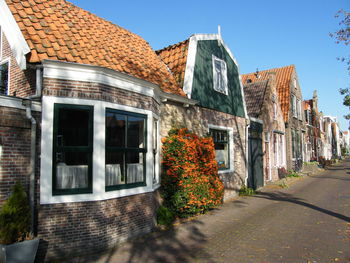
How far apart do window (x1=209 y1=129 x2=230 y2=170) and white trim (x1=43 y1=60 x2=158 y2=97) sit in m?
5.67

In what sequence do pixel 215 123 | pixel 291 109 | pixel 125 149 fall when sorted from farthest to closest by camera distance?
pixel 291 109 < pixel 215 123 < pixel 125 149

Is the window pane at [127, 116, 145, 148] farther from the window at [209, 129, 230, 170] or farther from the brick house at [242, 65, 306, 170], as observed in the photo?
the brick house at [242, 65, 306, 170]

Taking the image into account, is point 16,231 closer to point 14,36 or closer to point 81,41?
point 14,36

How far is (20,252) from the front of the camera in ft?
16.1

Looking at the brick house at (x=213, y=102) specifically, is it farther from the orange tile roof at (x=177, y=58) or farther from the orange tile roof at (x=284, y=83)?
the orange tile roof at (x=284, y=83)

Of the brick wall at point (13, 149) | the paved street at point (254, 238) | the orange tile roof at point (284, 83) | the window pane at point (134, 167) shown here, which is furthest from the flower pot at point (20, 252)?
the orange tile roof at point (284, 83)

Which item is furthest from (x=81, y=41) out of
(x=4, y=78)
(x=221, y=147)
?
(x=221, y=147)

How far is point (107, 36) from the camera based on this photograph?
9.70 meters

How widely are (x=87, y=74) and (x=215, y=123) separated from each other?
6794mm

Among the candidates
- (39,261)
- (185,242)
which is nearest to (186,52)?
(185,242)

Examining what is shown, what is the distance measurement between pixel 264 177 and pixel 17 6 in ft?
47.9

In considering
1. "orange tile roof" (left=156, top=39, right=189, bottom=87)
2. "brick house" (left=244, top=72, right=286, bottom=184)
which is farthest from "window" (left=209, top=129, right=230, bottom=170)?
"brick house" (left=244, top=72, right=286, bottom=184)

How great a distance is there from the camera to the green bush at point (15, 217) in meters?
4.95

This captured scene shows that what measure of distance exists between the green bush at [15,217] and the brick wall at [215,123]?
15.2 ft
